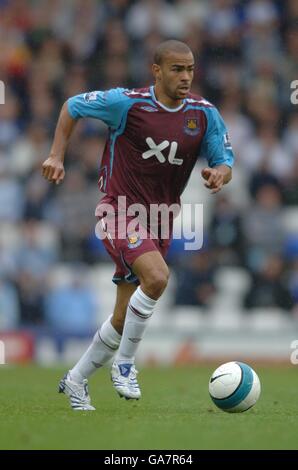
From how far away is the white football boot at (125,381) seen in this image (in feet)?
25.7

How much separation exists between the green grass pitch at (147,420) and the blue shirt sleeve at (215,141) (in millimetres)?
1822

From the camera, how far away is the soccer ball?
7.63m

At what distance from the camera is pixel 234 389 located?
7.61m

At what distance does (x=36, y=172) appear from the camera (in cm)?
1650

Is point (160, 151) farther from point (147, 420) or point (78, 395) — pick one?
point (147, 420)

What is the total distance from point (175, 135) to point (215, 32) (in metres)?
10.1

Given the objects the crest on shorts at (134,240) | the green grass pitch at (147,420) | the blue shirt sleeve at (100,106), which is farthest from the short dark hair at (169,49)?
the green grass pitch at (147,420)

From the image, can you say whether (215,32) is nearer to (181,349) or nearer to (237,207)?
(237,207)

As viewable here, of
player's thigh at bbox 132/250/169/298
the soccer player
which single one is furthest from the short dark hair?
player's thigh at bbox 132/250/169/298

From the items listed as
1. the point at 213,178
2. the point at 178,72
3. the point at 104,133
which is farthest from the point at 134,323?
the point at 104,133

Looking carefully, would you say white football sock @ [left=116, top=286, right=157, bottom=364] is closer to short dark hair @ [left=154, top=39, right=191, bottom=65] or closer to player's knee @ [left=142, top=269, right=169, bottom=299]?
player's knee @ [left=142, top=269, right=169, bottom=299]

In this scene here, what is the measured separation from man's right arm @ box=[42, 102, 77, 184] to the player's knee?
2.99 ft
